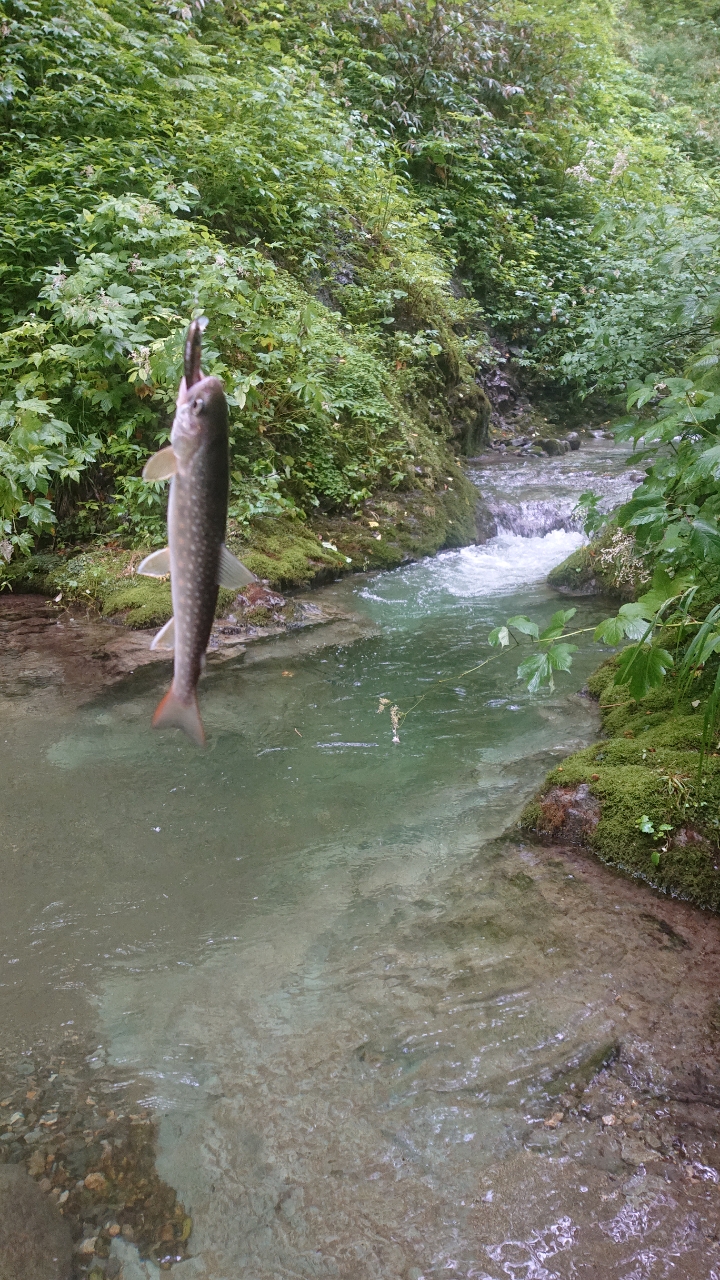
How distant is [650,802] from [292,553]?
4855 millimetres

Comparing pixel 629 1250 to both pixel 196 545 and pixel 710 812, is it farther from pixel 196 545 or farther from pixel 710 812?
pixel 196 545

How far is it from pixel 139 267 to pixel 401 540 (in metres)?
3.91

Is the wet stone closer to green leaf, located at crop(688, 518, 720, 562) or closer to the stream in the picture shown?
the stream

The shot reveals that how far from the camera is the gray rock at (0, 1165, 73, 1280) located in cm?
200

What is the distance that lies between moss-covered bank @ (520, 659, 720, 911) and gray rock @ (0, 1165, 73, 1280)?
2535 mm

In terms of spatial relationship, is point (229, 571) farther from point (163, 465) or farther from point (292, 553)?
point (292, 553)

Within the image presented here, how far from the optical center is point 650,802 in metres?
3.59

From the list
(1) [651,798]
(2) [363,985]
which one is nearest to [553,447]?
(1) [651,798]

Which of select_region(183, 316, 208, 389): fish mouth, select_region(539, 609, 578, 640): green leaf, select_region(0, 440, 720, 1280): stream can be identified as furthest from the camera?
select_region(539, 609, 578, 640): green leaf

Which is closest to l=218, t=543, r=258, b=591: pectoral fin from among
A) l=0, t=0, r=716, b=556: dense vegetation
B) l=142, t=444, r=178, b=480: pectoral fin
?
l=142, t=444, r=178, b=480: pectoral fin

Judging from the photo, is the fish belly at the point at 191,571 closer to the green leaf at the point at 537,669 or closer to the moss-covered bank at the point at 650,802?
the green leaf at the point at 537,669

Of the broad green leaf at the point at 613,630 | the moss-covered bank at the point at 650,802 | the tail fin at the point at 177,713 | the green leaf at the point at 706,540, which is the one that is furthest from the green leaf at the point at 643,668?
the tail fin at the point at 177,713

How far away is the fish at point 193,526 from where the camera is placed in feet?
3.72

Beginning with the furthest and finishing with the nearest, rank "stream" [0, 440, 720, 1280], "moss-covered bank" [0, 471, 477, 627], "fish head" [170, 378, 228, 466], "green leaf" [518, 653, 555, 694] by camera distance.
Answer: "moss-covered bank" [0, 471, 477, 627] < "green leaf" [518, 653, 555, 694] < "stream" [0, 440, 720, 1280] < "fish head" [170, 378, 228, 466]
